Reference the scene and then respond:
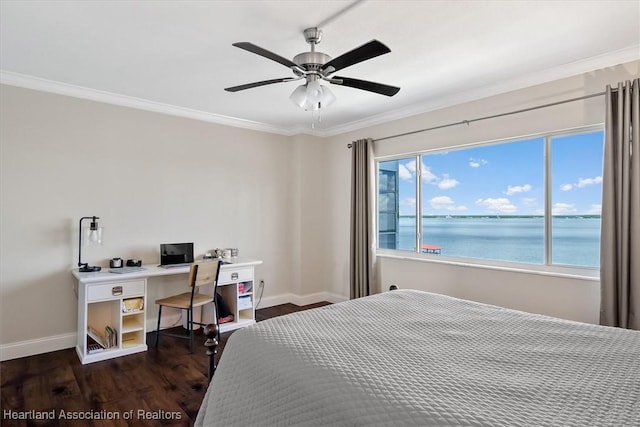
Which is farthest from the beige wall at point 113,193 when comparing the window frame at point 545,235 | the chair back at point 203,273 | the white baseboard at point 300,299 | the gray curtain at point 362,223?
the window frame at point 545,235

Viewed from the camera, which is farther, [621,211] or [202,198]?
[202,198]

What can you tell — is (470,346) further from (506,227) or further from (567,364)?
(506,227)

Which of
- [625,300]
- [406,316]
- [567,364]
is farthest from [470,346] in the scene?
[625,300]

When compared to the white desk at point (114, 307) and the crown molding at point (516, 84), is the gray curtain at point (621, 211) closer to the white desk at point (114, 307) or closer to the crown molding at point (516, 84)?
the crown molding at point (516, 84)

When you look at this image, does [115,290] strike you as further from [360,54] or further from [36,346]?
[360,54]

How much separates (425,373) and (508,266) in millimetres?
2537

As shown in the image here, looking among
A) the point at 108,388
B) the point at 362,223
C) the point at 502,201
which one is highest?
the point at 502,201

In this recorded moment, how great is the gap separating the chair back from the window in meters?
2.16

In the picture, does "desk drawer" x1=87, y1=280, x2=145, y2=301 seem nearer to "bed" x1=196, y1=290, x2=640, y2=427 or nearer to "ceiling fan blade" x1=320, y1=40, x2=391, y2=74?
"bed" x1=196, y1=290, x2=640, y2=427

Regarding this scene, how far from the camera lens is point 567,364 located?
144 cm

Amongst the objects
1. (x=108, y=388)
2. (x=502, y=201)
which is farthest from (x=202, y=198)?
(x=502, y=201)

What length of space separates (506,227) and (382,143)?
1801 millimetres

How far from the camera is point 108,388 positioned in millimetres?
2680

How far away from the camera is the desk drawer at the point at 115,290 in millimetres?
3166
